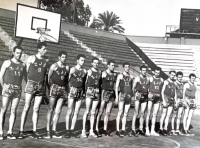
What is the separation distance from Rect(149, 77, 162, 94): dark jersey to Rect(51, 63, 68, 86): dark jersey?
1.26 m

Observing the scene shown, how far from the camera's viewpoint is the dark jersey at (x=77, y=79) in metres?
2.83

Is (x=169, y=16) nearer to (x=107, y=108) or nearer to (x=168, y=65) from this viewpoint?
(x=168, y=65)

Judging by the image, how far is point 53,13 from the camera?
2.94 m

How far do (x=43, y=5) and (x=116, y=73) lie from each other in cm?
127

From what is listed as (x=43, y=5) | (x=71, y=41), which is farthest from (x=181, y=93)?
(x=43, y=5)

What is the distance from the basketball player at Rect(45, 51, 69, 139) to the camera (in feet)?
8.95

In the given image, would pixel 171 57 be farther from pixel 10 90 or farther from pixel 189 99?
pixel 10 90

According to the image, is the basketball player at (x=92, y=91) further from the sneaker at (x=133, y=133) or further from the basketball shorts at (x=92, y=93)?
the sneaker at (x=133, y=133)

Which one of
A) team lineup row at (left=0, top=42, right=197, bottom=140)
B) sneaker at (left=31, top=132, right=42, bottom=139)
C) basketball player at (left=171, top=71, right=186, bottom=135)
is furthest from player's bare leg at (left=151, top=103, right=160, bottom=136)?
sneaker at (left=31, top=132, right=42, bottom=139)

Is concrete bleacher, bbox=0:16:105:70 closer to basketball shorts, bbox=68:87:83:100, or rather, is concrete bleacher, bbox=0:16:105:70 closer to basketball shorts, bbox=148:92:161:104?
basketball shorts, bbox=68:87:83:100

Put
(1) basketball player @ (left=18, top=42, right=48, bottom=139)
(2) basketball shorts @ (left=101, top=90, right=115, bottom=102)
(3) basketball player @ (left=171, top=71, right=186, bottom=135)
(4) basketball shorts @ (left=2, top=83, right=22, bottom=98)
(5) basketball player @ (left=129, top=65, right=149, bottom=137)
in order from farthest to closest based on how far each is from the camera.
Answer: (3) basketball player @ (left=171, top=71, right=186, bottom=135) → (5) basketball player @ (left=129, top=65, right=149, bottom=137) → (2) basketball shorts @ (left=101, top=90, right=115, bottom=102) → (1) basketball player @ (left=18, top=42, right=48, bottom=139) → (4) basketball shorts @ (left=2, top=83, right=22, bottom=98)

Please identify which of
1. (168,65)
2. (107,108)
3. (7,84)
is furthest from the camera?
(168,65)

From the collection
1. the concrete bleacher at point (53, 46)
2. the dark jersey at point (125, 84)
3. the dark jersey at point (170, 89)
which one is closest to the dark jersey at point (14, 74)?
the concrete bleacher at point (53, 46)

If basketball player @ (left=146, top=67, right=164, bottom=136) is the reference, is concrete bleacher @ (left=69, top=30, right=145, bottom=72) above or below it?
above
